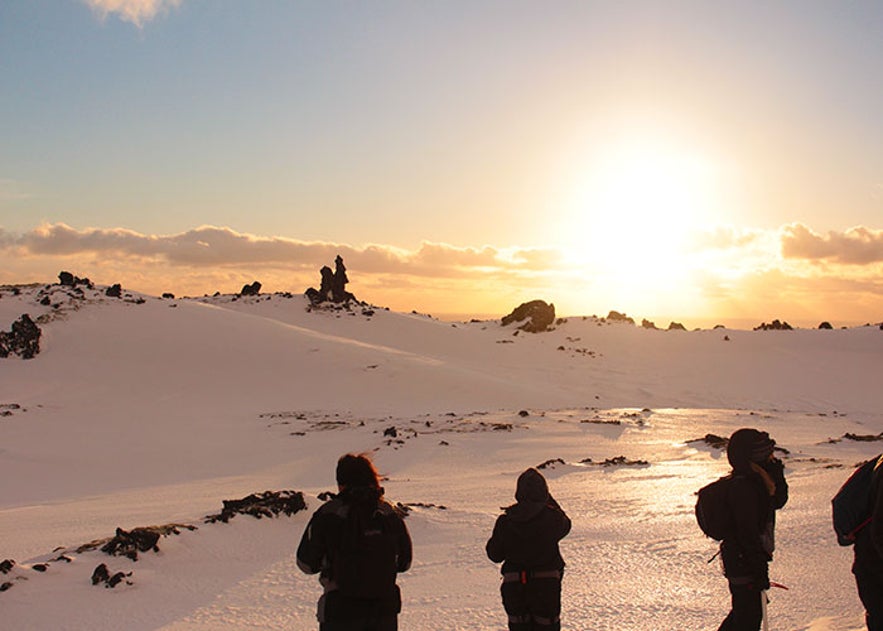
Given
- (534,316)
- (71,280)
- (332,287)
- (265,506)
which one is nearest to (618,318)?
(534,316)

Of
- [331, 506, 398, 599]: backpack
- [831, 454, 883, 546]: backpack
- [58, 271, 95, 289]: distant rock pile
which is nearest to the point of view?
[831, 454, 883, 546]: backpack

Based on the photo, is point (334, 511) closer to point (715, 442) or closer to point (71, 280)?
point (715, 442)

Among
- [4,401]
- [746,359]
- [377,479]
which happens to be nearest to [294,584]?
[377,479]

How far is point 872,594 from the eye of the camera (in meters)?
3.98

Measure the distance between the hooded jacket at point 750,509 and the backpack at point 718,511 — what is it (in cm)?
4

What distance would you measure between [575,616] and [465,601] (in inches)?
47.2

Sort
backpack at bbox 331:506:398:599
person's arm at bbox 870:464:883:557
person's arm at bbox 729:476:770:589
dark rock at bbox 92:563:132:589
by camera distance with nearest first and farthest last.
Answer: person's arm at bbox 870:464:883:557 < backpack at bbox 331:506:398:599 < person's arm at bbox 729:476:770:589 < dark rock at bbox 92:563:132:589

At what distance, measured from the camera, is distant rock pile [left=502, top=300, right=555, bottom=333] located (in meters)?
58.7

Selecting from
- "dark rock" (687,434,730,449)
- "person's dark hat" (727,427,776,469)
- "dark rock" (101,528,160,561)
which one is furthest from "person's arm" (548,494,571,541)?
"dark rock" (687,434,730,449)

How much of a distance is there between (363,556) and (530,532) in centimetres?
121

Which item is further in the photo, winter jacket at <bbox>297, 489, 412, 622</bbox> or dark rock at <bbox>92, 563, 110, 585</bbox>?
dark rock at <bbox>92, 563, 110, 585</bbox>

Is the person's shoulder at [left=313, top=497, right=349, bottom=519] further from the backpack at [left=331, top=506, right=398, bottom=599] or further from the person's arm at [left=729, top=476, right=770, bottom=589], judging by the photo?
the person's arm at [left=729, top=476, right=770, bottom=589]

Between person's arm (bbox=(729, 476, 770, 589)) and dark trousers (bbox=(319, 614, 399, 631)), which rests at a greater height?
person's arm (bbox=(729, 476, 770, 589))

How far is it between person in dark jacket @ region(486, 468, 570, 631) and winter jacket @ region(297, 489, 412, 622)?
2.94 feet
